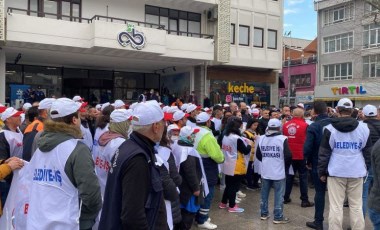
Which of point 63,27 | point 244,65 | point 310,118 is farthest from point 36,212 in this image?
point 244,65

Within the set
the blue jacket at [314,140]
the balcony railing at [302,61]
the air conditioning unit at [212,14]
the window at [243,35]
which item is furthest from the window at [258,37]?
the balcony railing at [302,61]

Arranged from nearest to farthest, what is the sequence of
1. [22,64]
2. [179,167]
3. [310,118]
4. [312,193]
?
[179,167] < [312,193] < [310,118] < [22,64]

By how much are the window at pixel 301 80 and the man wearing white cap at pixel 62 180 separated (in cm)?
5047

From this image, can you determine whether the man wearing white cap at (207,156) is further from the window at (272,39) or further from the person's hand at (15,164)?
the window at (272,39)

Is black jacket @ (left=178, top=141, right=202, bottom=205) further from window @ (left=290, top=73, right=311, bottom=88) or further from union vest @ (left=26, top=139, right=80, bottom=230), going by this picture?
window @ (left=290, top=73, right=311, bottom=88)

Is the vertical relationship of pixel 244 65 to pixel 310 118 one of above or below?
above

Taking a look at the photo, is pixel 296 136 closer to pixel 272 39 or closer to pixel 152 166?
pixel 152 166

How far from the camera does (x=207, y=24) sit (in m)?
22.8

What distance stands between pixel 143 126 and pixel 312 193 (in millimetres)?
7437

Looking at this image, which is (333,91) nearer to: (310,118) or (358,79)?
(358,79)

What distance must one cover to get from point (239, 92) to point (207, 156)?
18.9 meters

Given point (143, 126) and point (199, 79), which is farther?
point (199, 79)

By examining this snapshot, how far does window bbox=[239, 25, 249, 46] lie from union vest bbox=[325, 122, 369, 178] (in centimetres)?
1907

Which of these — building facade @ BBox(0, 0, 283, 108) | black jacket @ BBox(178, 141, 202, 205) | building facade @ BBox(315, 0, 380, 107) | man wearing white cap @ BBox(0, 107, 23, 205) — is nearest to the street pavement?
black jacket @ BBox(178, 141, 202, 205)
